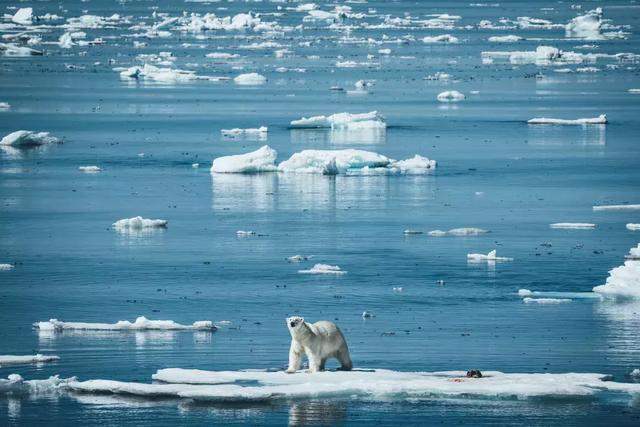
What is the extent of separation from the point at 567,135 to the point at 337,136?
743 cm

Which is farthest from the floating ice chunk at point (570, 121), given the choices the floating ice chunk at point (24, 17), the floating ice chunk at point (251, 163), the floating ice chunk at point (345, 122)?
the floating ice chunk at point (24, 17)

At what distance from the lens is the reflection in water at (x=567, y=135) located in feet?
156

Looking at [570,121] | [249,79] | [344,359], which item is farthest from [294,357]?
[249,79]

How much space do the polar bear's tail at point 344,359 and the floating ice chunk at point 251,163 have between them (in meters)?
22.6

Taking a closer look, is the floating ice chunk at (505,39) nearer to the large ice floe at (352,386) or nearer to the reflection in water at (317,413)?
the large ice floe at (352,386)

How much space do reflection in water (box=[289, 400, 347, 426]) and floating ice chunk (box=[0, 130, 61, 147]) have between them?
3155 cm

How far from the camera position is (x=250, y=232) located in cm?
3127

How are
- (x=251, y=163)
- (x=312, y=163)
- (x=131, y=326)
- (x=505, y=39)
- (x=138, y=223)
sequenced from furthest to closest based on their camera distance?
(x=505, y=39)
(x=312, y=163)
(x=251, y=163)
(x=138, y=223)
(x=131, y=326)

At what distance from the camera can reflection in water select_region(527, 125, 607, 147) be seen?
156ft

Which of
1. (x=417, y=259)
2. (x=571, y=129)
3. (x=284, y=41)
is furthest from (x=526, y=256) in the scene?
(x=284, y=41)

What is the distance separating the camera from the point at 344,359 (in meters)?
16.9

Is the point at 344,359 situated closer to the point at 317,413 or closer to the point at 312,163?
the point at 317,413

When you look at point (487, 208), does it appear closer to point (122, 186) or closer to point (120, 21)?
point (122, 186)

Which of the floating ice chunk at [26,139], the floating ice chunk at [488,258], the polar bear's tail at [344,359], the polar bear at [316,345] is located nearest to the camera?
the polar bear at [316,345]
